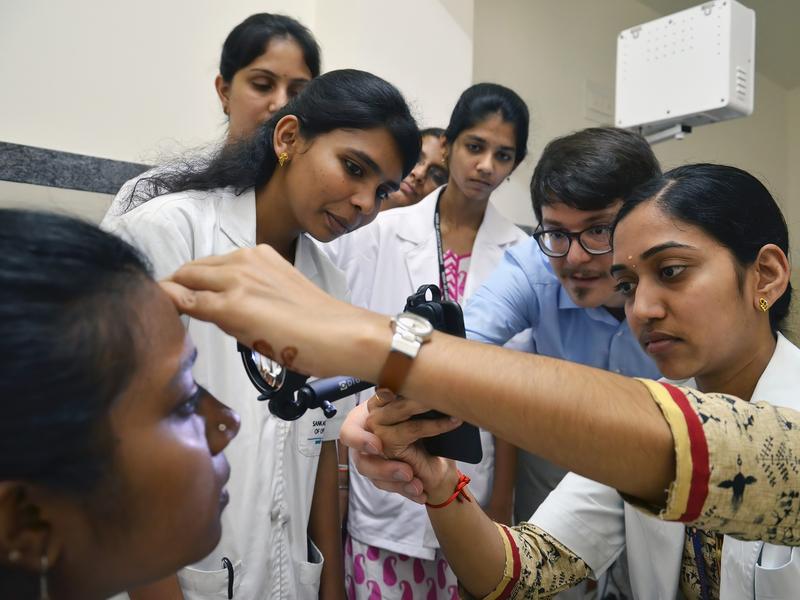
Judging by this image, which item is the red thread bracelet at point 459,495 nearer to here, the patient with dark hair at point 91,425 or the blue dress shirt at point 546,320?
the patient with dark hair at point 91,425

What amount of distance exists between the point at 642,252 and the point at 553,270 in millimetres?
542

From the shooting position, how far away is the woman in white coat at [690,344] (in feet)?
3.42

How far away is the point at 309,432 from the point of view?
1.20 m

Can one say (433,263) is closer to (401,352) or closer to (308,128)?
(308,128)

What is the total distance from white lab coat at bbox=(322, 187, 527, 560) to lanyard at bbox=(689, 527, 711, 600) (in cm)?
65

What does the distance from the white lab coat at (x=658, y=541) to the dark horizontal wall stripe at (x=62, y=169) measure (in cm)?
150

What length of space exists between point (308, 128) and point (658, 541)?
1.01 metres

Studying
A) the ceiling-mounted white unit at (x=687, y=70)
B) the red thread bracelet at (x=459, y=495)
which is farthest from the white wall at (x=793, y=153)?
the red thread bracelet at (x=459, y=495)

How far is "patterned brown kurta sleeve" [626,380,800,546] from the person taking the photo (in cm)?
67

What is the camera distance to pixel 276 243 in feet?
4.37

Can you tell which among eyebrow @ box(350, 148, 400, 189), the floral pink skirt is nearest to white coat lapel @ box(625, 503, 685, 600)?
the floral pink skirt

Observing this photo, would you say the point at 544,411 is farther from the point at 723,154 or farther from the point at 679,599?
the point at 723,154

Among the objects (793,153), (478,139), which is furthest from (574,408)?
(793,153)

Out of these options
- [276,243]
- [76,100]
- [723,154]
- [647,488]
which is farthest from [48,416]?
[723,154]
